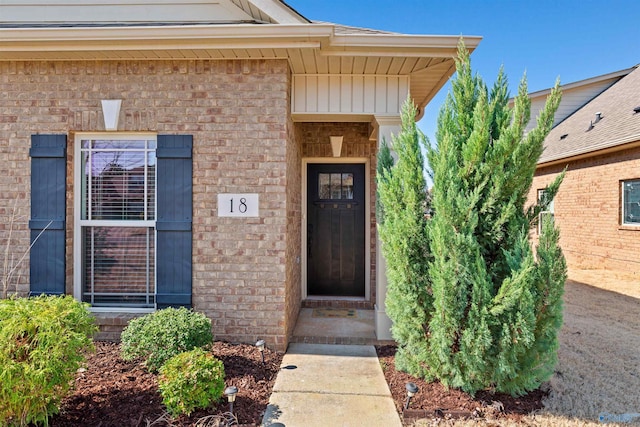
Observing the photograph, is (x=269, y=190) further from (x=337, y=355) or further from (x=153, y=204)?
(x=337, y=355)

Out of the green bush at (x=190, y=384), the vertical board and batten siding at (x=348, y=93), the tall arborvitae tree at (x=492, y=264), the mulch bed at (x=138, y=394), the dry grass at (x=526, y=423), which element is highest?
the vertical board and batten siding at (x=348, y=93)

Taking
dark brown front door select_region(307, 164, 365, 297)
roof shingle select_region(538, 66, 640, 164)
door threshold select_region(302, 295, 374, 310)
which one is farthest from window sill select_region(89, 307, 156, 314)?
roof shingle select_region(538, 66, 640, 164)

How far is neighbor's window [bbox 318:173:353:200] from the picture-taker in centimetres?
570

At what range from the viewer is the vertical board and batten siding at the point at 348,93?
4137mm

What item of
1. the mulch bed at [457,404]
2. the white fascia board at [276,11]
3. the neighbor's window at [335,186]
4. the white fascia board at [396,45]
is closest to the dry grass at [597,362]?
the mulch bed at [457,404]

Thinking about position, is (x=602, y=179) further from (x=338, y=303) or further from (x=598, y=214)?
(x=338, y=303)

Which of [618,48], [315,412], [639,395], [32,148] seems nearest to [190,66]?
[32,148]

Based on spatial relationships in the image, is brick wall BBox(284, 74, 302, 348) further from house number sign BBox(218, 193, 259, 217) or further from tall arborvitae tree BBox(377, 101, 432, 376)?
tall arborvitae tree BBox(377, 101, 432, 376)

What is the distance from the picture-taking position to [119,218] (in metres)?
4.01

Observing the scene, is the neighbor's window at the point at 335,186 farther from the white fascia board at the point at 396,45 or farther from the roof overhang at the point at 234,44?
the white fascia board at the point at 396,45

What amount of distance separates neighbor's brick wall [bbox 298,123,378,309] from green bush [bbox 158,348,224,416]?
3.15 metres

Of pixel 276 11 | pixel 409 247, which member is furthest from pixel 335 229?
pixel 276 11

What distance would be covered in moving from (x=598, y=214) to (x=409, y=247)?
845 cm

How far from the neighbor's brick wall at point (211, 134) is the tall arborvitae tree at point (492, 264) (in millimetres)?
1690
